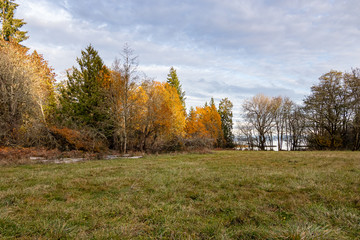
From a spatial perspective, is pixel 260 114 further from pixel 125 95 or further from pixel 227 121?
pixel 125 95

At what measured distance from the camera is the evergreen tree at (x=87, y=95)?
2147 centimetres

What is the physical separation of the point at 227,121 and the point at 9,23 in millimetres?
45123

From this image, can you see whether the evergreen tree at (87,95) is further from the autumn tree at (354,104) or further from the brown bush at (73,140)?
the autumn tree at (354,104)

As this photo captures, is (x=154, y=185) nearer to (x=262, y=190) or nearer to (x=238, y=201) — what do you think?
(x=238, y=201)

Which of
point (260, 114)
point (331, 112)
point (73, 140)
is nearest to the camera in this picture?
point (73, 140)

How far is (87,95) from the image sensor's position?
871 inches

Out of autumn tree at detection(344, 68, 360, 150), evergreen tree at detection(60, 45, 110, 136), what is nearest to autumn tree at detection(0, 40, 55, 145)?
evergreen tree at detection(60, 45, 110, 136)

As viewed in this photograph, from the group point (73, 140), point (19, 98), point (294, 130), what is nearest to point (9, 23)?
point (19, 98)

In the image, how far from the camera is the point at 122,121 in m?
20.2

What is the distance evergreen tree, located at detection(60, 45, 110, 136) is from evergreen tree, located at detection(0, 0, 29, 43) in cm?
1194

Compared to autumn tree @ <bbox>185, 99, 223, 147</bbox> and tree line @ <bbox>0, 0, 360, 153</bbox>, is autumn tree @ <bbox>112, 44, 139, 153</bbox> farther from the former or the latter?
autumn tree @ <bbox>185, 99, 223, 147</bbox>

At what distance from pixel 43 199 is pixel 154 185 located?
10.0 feet

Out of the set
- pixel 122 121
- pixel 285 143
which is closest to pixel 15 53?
pixel 122 121

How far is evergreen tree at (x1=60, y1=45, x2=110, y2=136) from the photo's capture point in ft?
70.4
